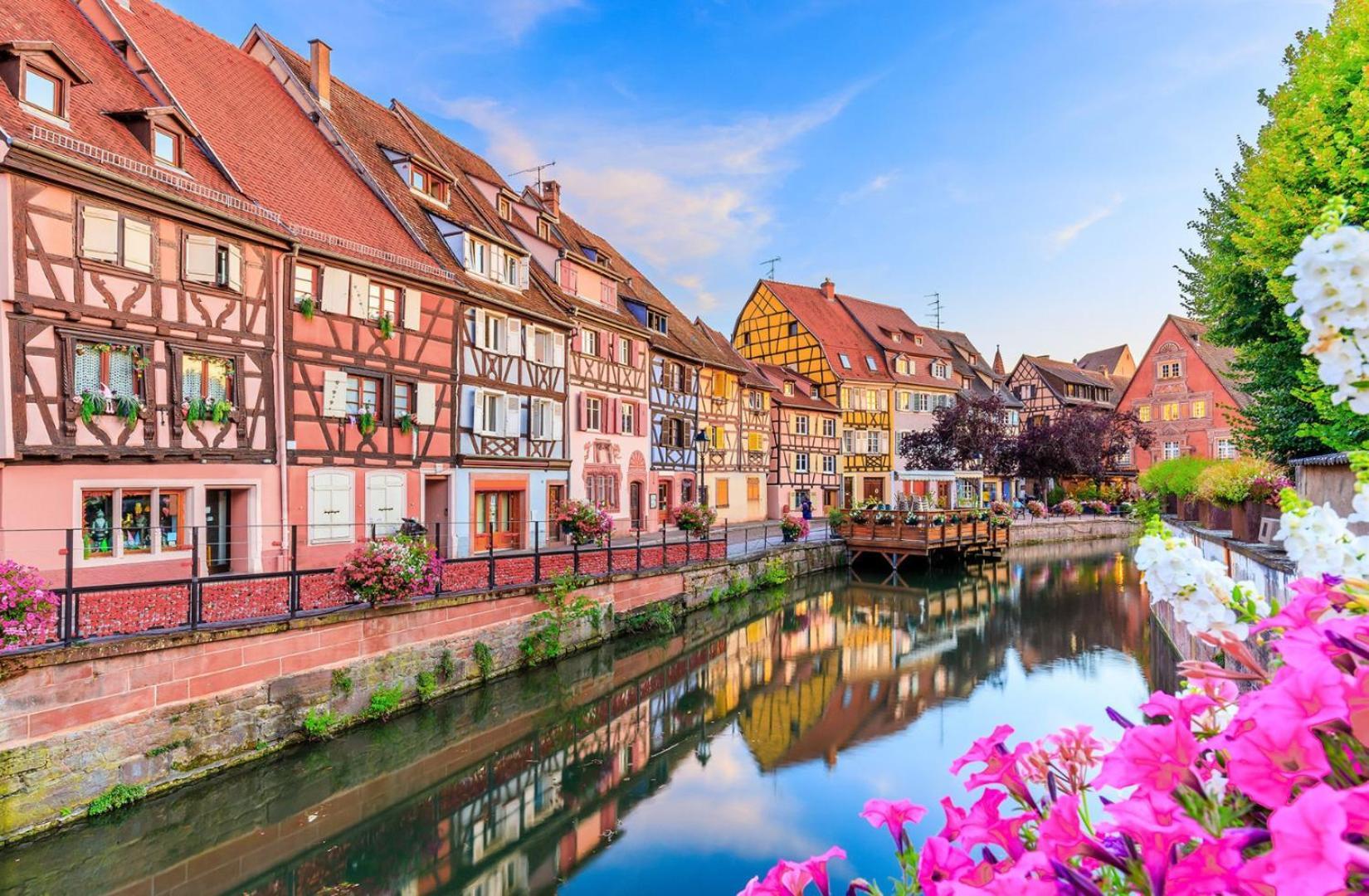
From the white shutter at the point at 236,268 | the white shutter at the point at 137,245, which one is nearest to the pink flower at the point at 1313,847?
the white shutter at the point at 137,245

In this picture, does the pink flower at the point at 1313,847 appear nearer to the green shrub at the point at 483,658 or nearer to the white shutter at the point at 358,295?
the green shrub at the point at 483,658

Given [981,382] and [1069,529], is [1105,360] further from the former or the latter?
[1069,529]

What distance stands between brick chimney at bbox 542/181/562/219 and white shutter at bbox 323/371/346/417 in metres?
14.7

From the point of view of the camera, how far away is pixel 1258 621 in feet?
5.01

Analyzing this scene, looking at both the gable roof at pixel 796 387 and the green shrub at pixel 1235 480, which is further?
the gable roof at pixel 796 387

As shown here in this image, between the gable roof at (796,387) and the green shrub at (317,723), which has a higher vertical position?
the gable roof at (796,387)

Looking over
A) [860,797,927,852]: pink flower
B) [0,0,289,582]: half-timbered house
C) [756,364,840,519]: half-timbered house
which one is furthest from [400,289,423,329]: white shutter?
[756,364,840,519]: half-timbered house

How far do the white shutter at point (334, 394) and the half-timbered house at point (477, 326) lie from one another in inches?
116

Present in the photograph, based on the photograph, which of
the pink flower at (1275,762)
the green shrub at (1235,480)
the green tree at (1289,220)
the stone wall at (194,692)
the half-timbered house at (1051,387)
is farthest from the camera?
the half-timbered house at (1051,387)

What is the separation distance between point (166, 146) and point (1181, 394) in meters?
53.0

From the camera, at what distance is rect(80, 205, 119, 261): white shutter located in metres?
11.6

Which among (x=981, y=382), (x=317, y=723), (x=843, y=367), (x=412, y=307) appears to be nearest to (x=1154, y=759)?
(x=317, y=723)

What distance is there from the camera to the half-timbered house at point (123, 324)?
11.0 m

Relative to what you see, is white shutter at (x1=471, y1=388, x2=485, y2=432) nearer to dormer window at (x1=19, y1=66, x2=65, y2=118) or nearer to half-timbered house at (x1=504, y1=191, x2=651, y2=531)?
half-timbered house at (x1=504, y1=191, x2=651, y2=531)
